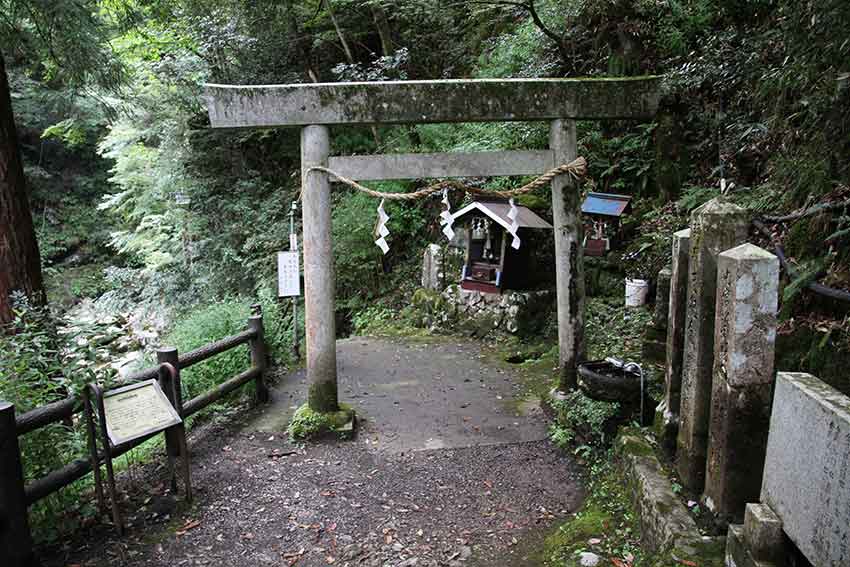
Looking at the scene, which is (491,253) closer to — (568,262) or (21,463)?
(568,262)

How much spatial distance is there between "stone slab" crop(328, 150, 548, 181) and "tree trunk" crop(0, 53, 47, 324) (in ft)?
11.1

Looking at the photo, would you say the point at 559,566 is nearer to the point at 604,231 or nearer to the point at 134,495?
the point at 134,495

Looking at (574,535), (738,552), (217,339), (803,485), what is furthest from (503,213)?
(803,485)

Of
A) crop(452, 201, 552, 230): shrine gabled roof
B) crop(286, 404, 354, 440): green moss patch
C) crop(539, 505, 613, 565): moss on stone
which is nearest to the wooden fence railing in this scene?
crop(286, 404, 354, 440): green moss patch

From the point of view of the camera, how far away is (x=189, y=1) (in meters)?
11.2

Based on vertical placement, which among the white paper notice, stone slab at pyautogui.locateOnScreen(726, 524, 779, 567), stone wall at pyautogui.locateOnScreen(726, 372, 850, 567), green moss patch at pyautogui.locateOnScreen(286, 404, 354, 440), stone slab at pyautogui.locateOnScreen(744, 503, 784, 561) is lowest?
green moss patch at pyautogui.locateOnScreen(286, 404, 354, 440)

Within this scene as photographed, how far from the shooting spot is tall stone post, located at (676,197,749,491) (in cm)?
320

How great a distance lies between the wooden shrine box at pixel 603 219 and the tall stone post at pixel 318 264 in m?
4.07

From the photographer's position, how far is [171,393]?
15.5 ft

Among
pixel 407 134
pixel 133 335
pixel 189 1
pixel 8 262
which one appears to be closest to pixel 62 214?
pixel 133 335

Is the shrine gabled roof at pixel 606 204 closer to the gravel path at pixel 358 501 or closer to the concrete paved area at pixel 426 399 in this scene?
the concrete paved area at pixel 426 399

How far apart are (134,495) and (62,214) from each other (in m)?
18.1

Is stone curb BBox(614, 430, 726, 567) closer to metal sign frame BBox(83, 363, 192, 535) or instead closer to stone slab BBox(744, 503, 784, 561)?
stone slab BBox(744, 503, 784, 561)

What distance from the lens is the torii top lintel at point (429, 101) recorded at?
5098mm
